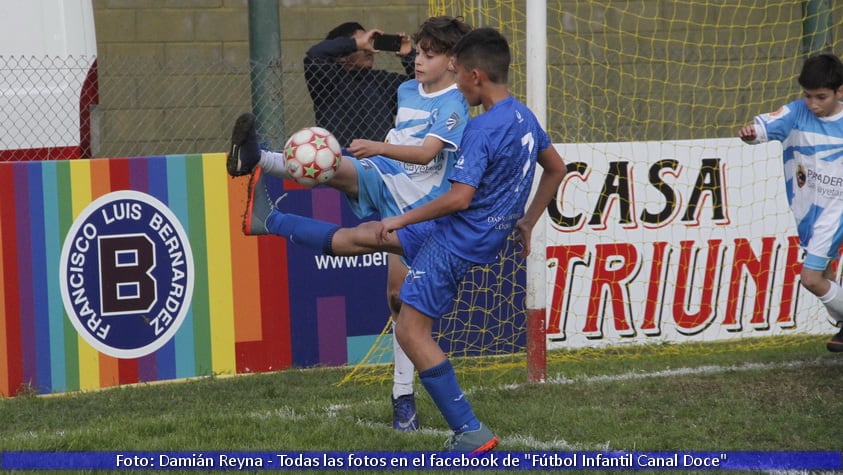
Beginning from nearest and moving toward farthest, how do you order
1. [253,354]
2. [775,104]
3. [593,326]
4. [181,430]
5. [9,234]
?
[181,430]
[9,234]
[253,354]
[593,326]
[775,104]

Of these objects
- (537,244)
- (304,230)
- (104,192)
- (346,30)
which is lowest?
(537,244)

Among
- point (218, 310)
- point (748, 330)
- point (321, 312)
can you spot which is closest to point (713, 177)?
point (748, 330)

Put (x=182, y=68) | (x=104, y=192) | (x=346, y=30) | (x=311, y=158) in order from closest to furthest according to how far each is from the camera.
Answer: (x=311, y=158)
(x=104, y=192)
(x=346, y=30)
(x=182, y=68)

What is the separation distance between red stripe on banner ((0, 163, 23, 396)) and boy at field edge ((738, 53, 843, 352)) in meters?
4.31

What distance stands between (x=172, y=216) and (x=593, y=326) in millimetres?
2954

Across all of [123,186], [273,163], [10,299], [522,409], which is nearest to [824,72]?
[522,409]

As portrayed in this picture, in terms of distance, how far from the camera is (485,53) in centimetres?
Answer: 528

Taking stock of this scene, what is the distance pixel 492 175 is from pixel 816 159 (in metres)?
2.48

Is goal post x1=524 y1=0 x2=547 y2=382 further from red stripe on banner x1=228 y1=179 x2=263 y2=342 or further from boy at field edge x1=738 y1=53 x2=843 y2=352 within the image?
red stripe on banner x1=228 y1=179 x2=263 y2=342

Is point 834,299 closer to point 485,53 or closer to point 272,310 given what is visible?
point 485,53

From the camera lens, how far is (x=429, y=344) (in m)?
5.22

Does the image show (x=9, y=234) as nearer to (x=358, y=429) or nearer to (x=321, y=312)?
(x=321, y=312)

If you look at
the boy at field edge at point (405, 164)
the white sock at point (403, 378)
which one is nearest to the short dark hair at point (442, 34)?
the boy at field edge at point (405, 164)

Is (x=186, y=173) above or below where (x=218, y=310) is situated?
above
